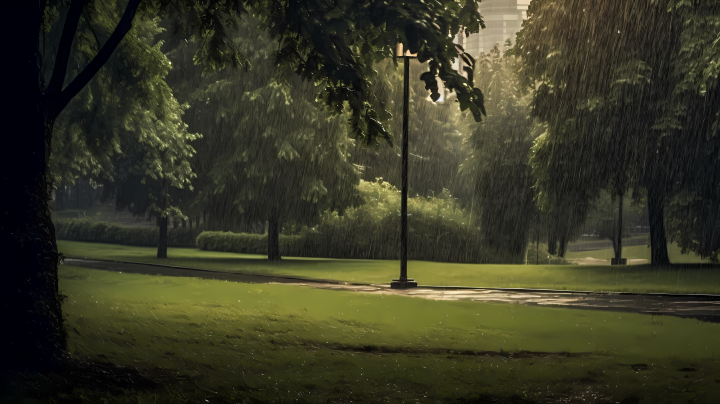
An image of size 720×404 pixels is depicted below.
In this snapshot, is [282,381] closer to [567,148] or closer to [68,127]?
[68,127]

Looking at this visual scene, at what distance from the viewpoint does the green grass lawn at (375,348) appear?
8.05 metres

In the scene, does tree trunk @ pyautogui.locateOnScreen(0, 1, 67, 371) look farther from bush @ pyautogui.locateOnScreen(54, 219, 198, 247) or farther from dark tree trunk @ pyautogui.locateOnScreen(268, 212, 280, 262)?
bush @ pyautogui.locateOnScreen(54, 219, 198, 247)

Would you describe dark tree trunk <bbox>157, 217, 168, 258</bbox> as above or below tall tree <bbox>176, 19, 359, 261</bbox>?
below

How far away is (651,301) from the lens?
61.3 ft

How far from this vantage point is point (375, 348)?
35.8 ft

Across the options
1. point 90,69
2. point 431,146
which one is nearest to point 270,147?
point 90,69

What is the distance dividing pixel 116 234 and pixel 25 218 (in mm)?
44232

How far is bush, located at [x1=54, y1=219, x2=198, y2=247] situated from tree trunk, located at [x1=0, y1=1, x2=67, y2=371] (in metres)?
41.1

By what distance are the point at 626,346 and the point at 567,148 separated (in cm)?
1721

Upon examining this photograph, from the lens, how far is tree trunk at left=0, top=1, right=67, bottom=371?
803cm

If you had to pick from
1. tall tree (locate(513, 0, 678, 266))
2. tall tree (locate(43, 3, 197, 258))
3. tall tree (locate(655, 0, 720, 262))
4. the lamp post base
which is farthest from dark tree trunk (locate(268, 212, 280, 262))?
tall tree (locate(655, 0, 720, 262))

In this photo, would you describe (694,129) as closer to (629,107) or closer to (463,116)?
(629,107)

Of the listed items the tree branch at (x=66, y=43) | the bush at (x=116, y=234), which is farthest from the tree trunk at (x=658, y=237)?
the bush at (x=116, y=234)

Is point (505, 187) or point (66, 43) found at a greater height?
point (505, 187)
